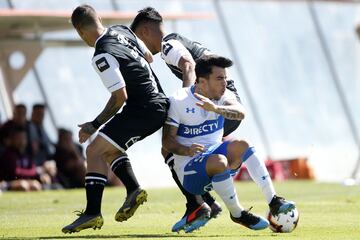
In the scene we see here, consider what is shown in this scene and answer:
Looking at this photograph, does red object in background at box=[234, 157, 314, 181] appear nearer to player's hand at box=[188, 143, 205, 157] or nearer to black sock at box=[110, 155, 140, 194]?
black sock at box=[110, 155, 140, 194]

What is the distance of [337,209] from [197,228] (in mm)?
3053

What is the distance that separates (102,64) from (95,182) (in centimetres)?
96

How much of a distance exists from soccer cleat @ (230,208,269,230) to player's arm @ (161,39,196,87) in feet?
4.47

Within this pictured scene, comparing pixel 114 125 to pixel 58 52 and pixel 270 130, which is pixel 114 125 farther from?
pixel 270 130

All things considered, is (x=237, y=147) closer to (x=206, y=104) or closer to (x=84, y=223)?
(x=206, y=104)

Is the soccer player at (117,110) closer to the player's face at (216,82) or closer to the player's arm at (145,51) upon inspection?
the player's arm at (145,51)

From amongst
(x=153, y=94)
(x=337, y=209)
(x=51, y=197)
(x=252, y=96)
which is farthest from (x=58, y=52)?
(x=153, y=94)

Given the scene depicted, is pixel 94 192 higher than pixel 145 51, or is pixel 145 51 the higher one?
pixel 145 51

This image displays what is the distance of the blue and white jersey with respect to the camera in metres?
9.46

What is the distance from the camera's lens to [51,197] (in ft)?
53.8

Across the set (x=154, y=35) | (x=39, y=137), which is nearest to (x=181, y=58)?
(x=154, y=35)

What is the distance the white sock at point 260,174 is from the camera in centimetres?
926

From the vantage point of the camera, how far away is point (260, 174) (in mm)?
9289

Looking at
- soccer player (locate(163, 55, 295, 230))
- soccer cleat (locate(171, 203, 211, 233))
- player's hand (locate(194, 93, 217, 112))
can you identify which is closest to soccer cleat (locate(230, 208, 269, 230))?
soccer player (locate(163, 55, 295, 230))
